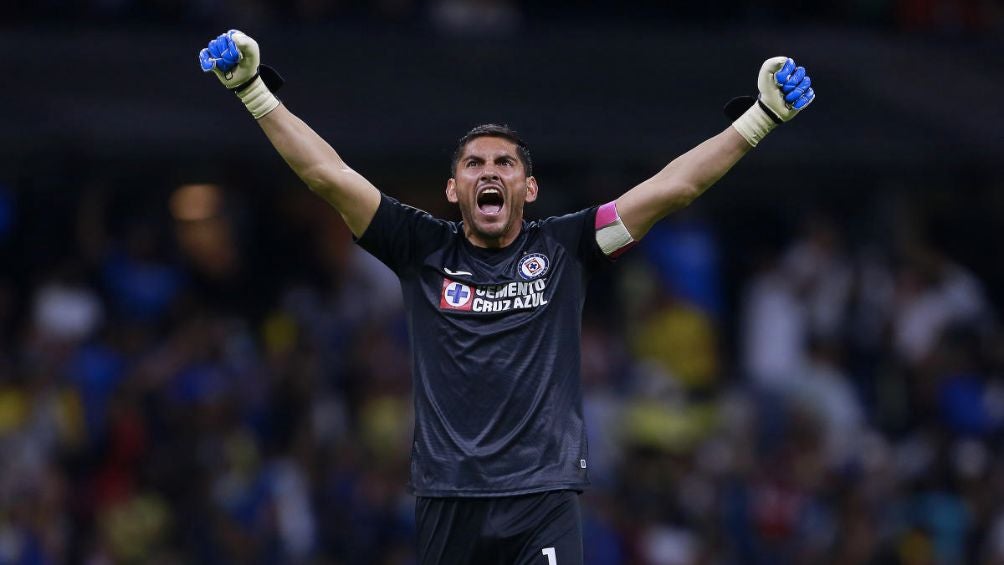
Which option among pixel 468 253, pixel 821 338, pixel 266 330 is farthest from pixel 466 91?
pixel 468 253

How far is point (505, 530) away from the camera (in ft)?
22.3

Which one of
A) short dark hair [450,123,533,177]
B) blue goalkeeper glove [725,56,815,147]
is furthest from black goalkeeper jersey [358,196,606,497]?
blue goalkeeper glove [725,56,815,147]

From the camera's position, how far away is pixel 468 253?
7.20 meters

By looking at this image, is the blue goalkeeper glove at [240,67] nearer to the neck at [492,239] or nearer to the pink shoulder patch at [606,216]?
the neck at [492,239]

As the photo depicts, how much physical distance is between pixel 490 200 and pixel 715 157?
0.88 meters

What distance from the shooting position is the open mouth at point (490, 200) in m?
7.09

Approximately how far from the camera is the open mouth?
709cm

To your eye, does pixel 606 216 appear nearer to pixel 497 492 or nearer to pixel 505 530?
pixel 497 492

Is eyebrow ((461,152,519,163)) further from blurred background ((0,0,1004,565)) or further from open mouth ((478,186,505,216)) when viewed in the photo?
blurred background ((0,0,1004,565))

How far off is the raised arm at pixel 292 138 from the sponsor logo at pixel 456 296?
402 millimetres

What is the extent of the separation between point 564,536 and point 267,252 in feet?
28.7

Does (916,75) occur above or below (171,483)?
above

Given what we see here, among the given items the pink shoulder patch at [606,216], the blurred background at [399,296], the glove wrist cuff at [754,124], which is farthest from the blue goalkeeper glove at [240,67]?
the blurred background at [399,296]

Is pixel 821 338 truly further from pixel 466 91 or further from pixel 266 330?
pixel 266 330
